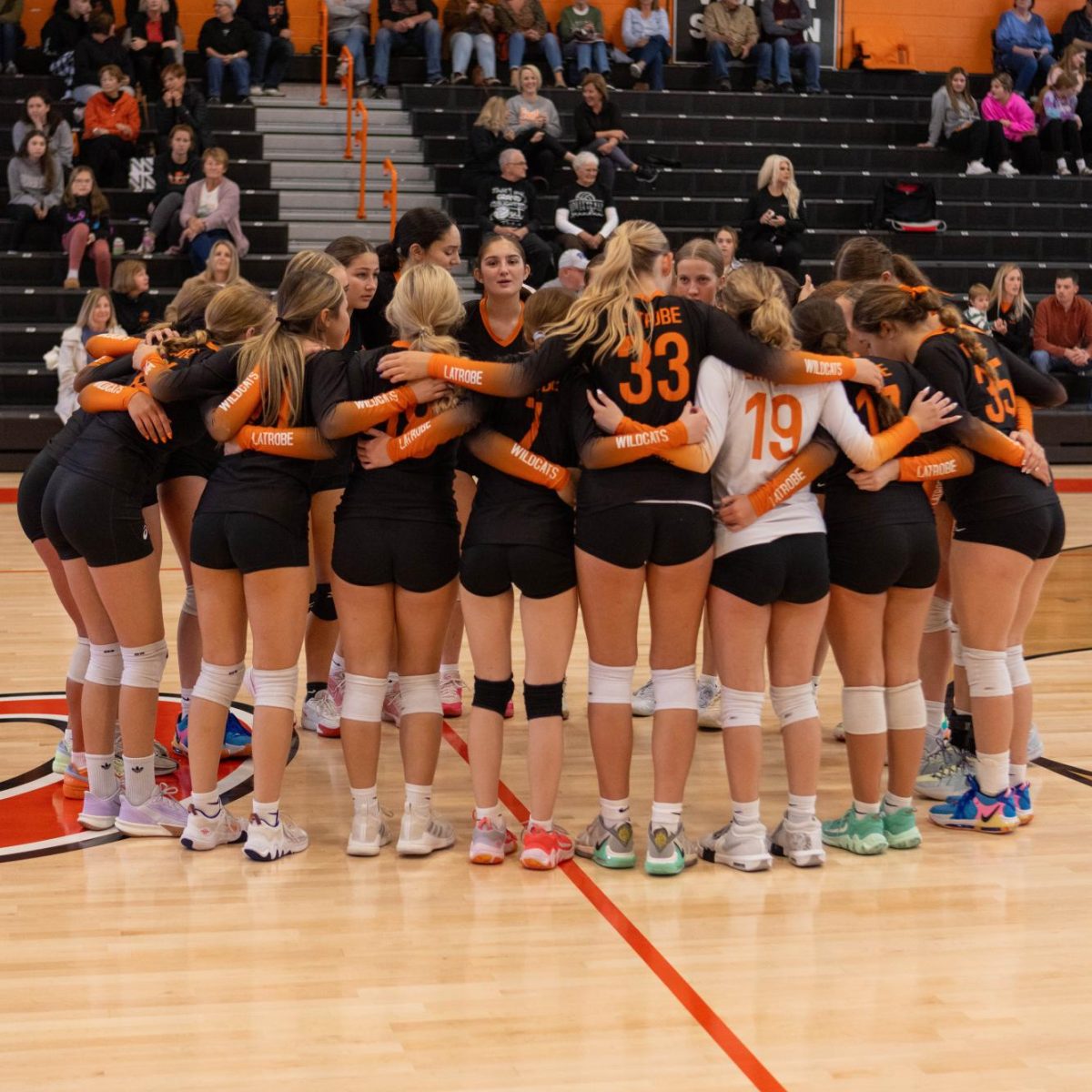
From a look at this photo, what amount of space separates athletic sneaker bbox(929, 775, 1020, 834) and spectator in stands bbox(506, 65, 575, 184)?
1016 cm

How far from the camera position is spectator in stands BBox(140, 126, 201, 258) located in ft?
43.7

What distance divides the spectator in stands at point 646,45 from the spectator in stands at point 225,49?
4.08 meters

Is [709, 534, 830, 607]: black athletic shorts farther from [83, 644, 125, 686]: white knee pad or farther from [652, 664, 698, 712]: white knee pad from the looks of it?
[83, 644, 125, 686]: white knee pad

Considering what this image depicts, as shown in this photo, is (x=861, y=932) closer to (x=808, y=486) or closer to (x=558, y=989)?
(x=558, y=989)

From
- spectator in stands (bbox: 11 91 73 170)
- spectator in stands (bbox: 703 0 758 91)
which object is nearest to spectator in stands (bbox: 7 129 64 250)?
spectator in stands (bbox: 11 91 73 170)

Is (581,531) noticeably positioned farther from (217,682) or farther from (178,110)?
(178,110)

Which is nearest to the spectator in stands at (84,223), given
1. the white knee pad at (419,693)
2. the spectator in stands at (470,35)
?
the spectator in stands at (470,35)

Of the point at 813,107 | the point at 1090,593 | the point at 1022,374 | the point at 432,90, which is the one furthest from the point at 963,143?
the point at 1022,374

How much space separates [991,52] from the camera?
18.4 meters

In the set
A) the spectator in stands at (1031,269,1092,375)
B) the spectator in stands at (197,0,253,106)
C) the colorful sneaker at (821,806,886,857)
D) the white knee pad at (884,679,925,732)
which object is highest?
the spectator in stands at (197,0,253,106)

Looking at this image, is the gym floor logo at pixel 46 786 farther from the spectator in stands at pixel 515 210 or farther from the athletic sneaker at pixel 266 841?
the spectator in stands at pixel 515 210

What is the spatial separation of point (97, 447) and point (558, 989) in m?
2.17

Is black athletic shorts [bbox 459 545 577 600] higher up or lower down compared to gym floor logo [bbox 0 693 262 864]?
higher up

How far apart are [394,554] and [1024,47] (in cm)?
1521
